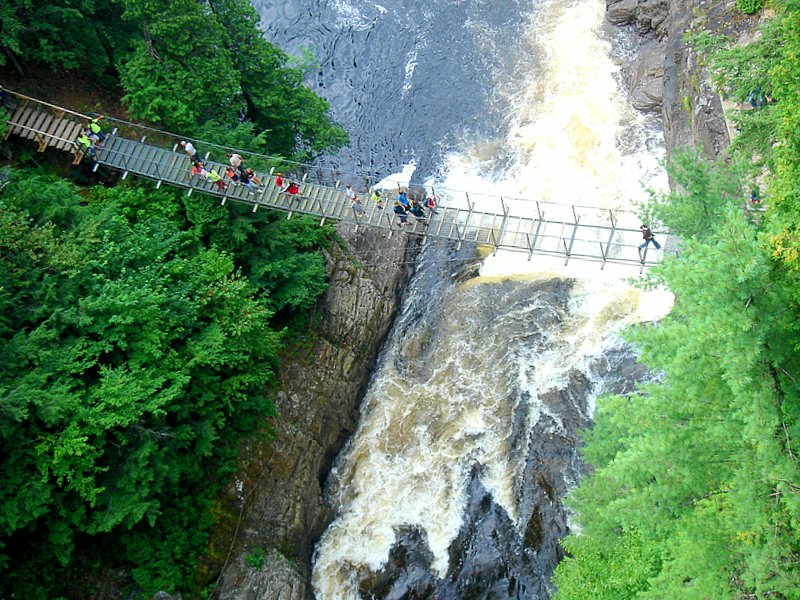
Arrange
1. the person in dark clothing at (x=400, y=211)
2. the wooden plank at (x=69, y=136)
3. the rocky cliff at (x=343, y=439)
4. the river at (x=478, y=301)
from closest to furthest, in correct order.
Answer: the rocky cliff at (x=343, y=439) < the river at (x=478, y=301) < the person in dark clothing at (x=400, y=211) < the wooden plank at (x=69, y=136)

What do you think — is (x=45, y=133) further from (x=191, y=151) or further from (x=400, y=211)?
(x=400, y=211)

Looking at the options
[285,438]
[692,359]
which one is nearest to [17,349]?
[285,438]

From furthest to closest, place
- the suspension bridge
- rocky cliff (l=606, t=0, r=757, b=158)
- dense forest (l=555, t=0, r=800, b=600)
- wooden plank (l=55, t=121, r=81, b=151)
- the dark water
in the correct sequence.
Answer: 1. the dark water
2. rocky cliff (l=606, t=0, r=757, b=158)
3. wooden plank (l=55, t=121, r=81, b=151)
4. the suspension bridge
5. dense forest (l=555, t=0, r=800, b=600)

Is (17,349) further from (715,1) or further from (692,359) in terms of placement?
(715,1)

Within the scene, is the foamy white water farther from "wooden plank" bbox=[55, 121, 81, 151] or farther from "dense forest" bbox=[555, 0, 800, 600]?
"wooden plank" bbox=[55, 121, 81, 151]

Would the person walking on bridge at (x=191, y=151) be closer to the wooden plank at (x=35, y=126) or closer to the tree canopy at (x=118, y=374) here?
the tree canopy at (x=118, y=374)

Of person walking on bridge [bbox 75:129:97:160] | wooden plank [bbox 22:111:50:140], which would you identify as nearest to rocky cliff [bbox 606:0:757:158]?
person walking on bridge [bbox 75:129:97:160]

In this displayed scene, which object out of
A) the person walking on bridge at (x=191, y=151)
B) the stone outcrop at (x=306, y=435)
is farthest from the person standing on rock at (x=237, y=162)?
the stone outcrop at (x=306, y=435)
